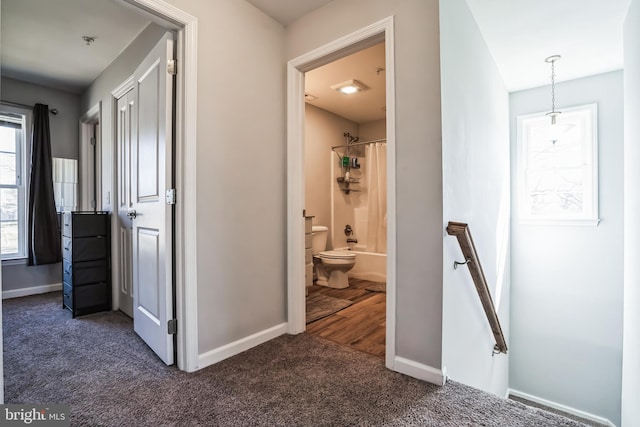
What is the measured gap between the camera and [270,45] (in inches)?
91.7

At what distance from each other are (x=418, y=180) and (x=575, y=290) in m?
3.17

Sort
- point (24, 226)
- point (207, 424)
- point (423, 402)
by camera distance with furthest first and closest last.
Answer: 1. point (24, 226)
2. point (423, 402)
3. point (207, 424)

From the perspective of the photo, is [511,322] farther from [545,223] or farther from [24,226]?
[24,226]

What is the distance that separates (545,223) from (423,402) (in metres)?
3.23

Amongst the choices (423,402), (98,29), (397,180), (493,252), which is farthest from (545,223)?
(98,29)

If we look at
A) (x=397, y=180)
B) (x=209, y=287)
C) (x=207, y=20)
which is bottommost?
(x=209, y=287)

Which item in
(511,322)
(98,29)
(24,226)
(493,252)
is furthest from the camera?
(511,322)

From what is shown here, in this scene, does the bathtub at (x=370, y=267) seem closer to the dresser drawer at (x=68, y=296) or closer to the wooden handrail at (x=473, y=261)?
the wooden handrail at (x=473, y=261)

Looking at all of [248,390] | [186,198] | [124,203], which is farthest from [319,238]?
[248,390]

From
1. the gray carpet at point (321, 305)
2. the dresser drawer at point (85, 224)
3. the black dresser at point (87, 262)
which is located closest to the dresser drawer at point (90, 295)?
the black dresser at point (87, 262)

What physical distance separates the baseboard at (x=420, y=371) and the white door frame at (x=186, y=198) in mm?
1235

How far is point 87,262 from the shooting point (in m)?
2.85

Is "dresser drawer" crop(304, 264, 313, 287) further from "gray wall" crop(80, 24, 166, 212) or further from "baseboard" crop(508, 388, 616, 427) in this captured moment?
"baseboard" crop(508, 388, 616, 427)

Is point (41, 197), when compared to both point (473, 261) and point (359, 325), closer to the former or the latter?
point (359, 325)
